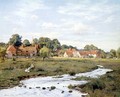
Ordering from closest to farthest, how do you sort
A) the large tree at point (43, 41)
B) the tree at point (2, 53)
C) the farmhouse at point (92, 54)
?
the tree at point (2, 53)
the large tree at point (43, 41)
the farmhouse at point (92, 54)

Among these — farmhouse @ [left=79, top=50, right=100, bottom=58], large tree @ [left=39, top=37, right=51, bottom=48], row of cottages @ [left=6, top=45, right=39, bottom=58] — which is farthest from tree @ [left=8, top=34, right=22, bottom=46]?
farmhouse @ [left=79, top=50, right=100, bottom=58]

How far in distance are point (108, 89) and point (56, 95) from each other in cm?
280

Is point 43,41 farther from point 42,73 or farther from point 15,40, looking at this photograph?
point 42,73

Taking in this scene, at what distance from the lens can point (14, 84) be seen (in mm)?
17156

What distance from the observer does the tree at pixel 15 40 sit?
2198 cm

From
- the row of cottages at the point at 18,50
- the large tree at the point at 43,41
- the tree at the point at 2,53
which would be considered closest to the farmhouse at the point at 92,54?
the large tree at the point at 43,41

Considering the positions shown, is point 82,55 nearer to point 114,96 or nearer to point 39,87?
point 39,87

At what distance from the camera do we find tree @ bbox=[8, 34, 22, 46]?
72.1 ft

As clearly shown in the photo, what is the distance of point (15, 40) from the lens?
925 inches

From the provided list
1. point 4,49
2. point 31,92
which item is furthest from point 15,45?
point 31,92

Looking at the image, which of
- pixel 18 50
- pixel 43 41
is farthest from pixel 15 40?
pixel 43 41

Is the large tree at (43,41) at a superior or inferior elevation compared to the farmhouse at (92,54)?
superior

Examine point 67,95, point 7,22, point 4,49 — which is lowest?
point 67,95

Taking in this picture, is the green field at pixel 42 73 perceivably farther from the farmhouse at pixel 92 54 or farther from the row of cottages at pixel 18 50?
the farmhouse at pixel 92 54
